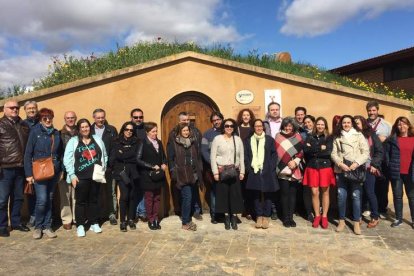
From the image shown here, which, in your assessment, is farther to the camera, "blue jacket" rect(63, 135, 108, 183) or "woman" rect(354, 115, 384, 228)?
"woman" rect(354, 115, 384, 228)

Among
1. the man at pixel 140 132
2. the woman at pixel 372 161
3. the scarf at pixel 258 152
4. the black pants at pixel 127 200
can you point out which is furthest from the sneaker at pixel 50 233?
the woman at pixel 372 161

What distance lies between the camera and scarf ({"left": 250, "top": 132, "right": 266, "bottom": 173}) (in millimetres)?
6152

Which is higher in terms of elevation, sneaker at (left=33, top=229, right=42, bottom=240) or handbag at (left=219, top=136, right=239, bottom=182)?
handbag at (left=219, top=136, right=239, bottom=182)

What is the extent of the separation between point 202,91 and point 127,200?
2.67m

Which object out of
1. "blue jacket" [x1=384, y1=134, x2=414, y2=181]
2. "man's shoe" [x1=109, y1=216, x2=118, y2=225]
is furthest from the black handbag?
"man's shoe" [x1=109, y1=216, x2=118, y2=225]

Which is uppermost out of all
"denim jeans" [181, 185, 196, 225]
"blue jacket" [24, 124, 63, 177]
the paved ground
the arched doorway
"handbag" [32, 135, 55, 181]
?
the arched doorway

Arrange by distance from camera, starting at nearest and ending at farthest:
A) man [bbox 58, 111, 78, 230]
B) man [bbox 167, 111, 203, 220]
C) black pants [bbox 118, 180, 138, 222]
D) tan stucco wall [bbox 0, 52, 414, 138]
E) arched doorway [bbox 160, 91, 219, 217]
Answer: black pants [bbox 118, 180, 138, 222], man [bbox 58, 111, 78, 230], man [bbox 167, 111, 203, 220], tan stucco wall [bbox 0, 52, 414, 138], arched doorway [bbox 160, 91, 219, 217]

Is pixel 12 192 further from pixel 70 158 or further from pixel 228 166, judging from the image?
pixel 228 166

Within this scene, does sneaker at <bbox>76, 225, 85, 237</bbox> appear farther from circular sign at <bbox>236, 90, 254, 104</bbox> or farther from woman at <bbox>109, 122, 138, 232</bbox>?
circular sign at <bbox>236, 90, 254, 104</bbox>

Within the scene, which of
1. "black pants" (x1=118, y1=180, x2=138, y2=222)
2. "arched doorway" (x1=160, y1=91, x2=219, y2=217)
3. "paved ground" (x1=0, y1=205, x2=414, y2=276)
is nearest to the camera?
"paved ground" (x1=0, y1=205, x2=414, y2=276)

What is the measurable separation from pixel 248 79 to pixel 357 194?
10.1 ft

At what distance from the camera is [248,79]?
24.3 ft

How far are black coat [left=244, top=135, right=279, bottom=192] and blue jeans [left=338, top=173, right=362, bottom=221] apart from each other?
1068mm

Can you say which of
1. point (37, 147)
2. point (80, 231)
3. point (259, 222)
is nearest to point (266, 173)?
point (259, 222)
